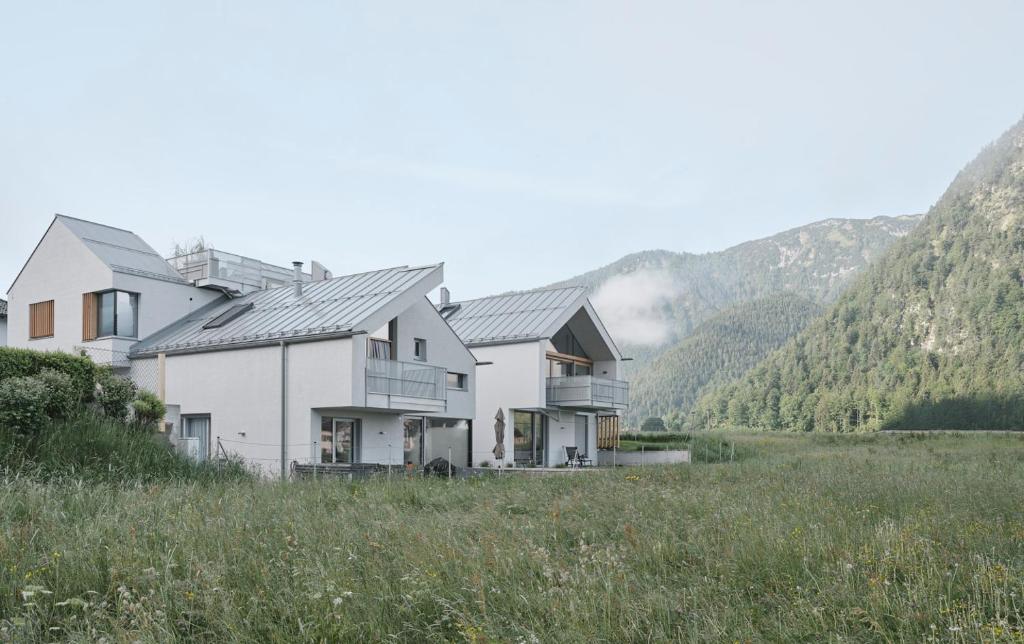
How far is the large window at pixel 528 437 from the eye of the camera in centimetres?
3394

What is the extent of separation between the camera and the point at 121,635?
17.8ft

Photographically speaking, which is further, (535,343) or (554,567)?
(535,343)

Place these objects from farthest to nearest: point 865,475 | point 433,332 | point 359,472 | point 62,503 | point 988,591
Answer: point 433,332
point 359,472
point 865,475
point 62,503
point 988,591

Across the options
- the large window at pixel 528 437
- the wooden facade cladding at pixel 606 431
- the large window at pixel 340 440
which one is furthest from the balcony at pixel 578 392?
the large window at pixel 340 440

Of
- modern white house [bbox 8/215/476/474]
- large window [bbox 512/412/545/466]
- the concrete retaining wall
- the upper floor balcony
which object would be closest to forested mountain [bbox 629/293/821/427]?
the concrete retaining wall

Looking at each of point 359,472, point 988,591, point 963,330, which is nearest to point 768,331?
point 963,330

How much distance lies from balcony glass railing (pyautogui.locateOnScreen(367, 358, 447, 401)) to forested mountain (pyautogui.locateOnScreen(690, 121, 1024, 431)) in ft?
243

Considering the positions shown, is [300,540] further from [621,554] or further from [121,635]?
[621,554]

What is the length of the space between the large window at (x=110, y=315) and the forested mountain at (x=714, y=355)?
443 ft

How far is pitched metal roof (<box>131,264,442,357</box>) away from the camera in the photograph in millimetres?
23906

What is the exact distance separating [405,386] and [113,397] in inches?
363

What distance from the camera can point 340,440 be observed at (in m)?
24.4

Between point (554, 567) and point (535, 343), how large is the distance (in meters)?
26.7

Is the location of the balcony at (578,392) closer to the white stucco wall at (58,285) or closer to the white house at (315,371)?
the white house at (315,371)
